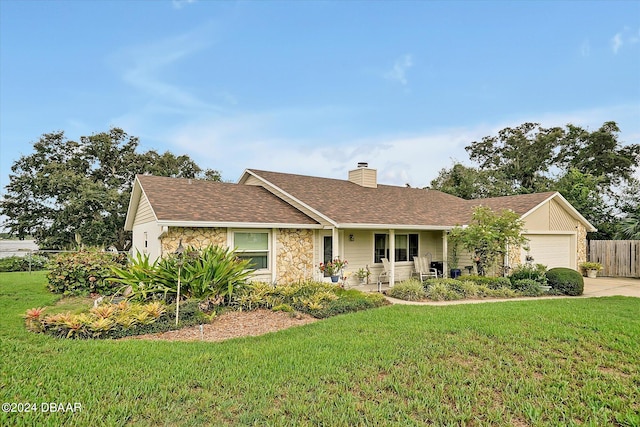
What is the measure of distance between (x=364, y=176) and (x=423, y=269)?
19.1 ft

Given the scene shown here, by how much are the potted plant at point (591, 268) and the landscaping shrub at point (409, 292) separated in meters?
10.8

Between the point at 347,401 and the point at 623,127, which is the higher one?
the point at 623,127

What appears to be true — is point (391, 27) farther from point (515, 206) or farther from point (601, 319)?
point (601, 319)

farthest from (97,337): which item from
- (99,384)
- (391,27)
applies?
(391,27)

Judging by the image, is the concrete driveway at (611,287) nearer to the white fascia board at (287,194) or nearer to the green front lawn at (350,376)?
the green front lawn at (350,376)

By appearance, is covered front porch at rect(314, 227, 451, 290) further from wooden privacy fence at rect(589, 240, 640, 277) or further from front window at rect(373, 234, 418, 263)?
wooden privacy fence at rect(589, 240, 640, 277)

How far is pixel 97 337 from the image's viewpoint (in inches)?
285

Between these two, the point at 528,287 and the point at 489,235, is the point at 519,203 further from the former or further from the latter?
the point at 528,287

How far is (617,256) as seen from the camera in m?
18.5

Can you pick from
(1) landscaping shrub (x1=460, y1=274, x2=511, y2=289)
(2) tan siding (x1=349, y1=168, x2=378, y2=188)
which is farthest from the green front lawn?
(2) tan siding (x1=349, y1=168, x2=378, y2=188)

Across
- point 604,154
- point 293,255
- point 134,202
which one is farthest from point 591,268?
point 134,202

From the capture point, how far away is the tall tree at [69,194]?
26.4 m

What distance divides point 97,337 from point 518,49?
15.0 meters

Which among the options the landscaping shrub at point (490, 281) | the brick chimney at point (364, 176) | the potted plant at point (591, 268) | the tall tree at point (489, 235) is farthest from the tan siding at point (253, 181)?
the potted plant at point (591, 268)
